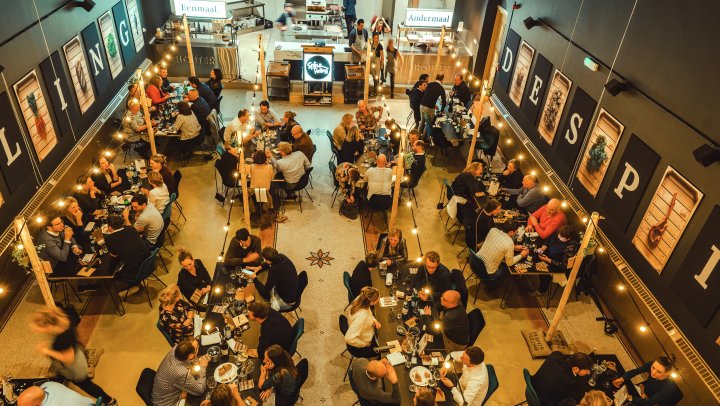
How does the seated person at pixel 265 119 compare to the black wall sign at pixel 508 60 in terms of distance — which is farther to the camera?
the black wall sign at pixel 508 60

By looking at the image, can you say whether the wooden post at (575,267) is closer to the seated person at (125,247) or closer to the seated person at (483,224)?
the seated person at (483,224)

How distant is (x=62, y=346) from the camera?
5.07 meters

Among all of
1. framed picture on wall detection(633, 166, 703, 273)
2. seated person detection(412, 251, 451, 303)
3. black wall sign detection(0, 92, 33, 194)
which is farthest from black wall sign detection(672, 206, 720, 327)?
black wall sign detection(0, 92, 33, 194)

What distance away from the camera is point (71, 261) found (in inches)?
262

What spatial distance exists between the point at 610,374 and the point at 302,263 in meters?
4.51

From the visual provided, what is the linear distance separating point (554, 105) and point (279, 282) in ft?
20.0

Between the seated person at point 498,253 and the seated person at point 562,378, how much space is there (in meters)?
1.75

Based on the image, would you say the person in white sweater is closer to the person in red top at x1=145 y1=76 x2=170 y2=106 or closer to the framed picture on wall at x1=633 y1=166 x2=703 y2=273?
the framed picture on wall at x1=633 y1=166 x2=703 y2=273

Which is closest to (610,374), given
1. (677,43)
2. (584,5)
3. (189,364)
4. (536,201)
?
(536,201)

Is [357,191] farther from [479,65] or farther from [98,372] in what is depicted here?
[479,65]

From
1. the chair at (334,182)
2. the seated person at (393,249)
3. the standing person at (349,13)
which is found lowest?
the chair at (334,182)

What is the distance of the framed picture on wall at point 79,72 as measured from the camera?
9.00 m

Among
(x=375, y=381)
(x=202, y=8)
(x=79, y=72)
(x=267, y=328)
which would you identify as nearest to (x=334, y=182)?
(x=267, y=328)

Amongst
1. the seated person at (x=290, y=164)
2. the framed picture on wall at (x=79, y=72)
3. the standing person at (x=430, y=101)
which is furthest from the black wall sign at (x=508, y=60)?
the framed picture on wall at (x=79, y=72)
